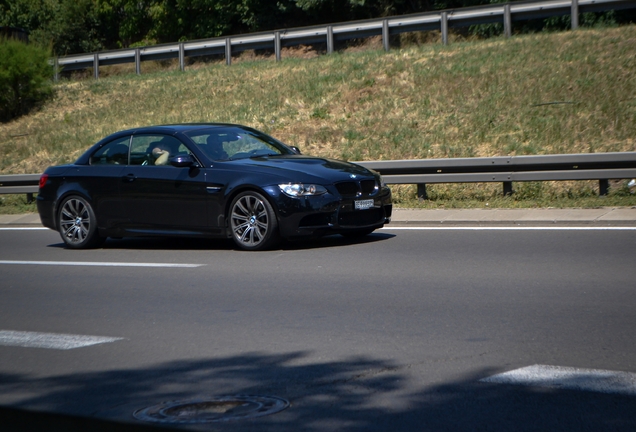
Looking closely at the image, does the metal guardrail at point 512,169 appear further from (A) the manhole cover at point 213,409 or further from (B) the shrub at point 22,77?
(B) the shrub at point 22,77

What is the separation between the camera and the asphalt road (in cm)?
460

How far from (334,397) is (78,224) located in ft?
27.1

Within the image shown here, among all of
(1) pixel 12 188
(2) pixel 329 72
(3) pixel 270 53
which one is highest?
(3) pixel 270 53

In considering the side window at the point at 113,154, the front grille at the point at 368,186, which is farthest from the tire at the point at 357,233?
the side window at the point at 113,154

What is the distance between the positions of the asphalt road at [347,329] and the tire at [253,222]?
183 millimetres

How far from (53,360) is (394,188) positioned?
40.1 ft

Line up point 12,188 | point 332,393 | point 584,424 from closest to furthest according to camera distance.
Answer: point 584,424
point 332,393
point 12,188

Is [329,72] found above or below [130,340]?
above

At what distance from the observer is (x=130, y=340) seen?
654 cm

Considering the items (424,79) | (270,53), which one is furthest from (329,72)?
(270,53)

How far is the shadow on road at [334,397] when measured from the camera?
4.29 metres

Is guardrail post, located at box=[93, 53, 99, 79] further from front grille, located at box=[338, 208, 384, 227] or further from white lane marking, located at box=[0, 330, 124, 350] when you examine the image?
white lane marking, located at box=[0, 330, 124, 350]

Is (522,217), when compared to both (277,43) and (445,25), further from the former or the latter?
(277,43)

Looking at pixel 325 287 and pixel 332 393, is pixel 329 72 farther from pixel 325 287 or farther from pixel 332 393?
pixel 332 393
